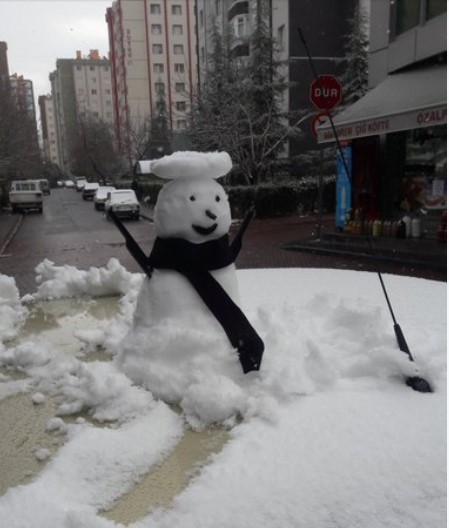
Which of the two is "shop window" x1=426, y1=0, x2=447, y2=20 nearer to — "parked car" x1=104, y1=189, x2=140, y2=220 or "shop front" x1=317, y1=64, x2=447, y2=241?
"shop front" x1=317, y1=64, x2=447, y2=241

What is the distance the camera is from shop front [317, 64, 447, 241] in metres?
10.2

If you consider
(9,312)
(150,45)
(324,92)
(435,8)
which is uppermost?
(150,45)

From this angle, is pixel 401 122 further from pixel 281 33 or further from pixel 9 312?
pixel 281 33

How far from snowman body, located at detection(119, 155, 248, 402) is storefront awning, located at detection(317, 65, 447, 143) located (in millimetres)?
6422

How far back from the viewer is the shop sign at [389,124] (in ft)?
29.6

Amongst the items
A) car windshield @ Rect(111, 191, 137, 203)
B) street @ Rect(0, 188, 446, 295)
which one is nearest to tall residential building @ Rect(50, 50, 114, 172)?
car windshield @ Rect(111, 191, 137, 203)

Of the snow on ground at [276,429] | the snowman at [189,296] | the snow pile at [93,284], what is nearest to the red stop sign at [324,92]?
the snow pile at [93,284]

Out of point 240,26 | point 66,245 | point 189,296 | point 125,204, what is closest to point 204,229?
point 189,296

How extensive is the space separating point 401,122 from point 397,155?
297 cm

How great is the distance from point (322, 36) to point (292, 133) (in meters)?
8.27

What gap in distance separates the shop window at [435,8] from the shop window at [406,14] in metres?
0.32

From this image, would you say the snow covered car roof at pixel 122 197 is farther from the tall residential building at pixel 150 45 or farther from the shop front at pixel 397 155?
the tall residential building at pixel 150 45

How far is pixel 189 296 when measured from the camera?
164 inches

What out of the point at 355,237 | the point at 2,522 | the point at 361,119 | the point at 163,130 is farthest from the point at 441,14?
the point at 163,130
